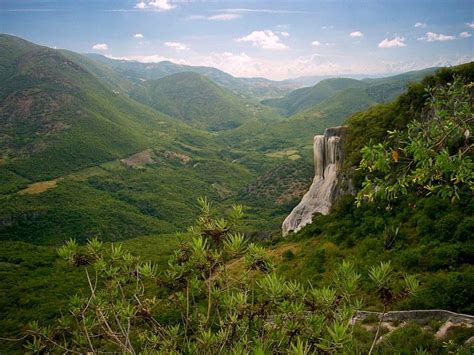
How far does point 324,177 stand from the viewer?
30391 mm

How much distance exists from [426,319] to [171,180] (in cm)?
17474

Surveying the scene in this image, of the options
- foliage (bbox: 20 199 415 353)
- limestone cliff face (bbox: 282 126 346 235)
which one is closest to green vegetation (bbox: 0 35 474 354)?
foliage (bbox: 20 199 415 353)

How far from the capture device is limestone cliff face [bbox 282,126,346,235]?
93.2ft

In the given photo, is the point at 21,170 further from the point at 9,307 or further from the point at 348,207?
the point at 348,207

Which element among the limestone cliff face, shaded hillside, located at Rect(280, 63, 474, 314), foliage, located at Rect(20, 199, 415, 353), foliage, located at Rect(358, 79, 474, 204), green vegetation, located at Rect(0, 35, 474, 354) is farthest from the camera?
the limestone cliff face

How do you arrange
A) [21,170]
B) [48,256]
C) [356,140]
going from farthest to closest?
[21,170] → [48,256] → [356,140]

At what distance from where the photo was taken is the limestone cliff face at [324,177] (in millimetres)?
28422

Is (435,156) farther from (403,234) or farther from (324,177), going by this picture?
(324,177)

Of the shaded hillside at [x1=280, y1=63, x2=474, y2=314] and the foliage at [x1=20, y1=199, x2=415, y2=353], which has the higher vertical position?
the foliage at [x1=20, y1=199, x2=415, y2=353]

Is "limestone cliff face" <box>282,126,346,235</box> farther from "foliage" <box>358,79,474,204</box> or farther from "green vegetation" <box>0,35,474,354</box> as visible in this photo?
"foliage" <box>358,79,474,204</box>

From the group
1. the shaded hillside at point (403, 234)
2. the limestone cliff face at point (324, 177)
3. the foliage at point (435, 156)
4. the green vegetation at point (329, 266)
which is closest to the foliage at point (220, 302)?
the green vegetation at point (329, 266)

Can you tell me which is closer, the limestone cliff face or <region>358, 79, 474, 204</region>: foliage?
<region>358, 79, 474, 204</region>: foliage

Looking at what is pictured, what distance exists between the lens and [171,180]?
7126 inches

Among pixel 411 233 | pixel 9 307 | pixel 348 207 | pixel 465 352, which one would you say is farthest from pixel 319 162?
pixel 9 307
